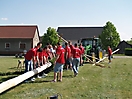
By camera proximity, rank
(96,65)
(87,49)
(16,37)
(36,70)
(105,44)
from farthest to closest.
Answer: (105,44)
(16,37)
(87,49)
(96,65)
(36,70)

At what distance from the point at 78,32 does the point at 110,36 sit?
17904 millimetres

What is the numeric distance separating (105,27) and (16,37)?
2201cm

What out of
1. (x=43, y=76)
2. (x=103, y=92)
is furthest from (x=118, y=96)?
(x=43, y=76)

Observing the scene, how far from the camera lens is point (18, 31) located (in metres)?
56.6

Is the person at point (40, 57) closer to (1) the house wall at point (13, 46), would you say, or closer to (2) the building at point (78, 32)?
(1) the house wall at point (13, 46)

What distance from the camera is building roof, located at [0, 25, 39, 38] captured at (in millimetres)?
54812

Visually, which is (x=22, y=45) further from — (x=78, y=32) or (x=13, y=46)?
(x=78, y=32)

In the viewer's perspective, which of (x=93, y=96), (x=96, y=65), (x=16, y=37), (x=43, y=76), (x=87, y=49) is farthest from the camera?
(x=16, y=37)

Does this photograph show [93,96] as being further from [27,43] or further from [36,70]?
[27,43]

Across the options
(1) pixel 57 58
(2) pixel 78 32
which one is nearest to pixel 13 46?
(2) pixel 78 32

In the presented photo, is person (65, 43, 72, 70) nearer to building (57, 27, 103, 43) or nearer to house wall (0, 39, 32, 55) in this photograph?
house wall (0, 39, 32, 55)

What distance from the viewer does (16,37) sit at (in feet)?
178

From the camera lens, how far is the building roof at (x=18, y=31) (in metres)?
54.8

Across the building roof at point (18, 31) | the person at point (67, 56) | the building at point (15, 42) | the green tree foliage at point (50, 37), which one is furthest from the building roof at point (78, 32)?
the person at point (67, 56)
